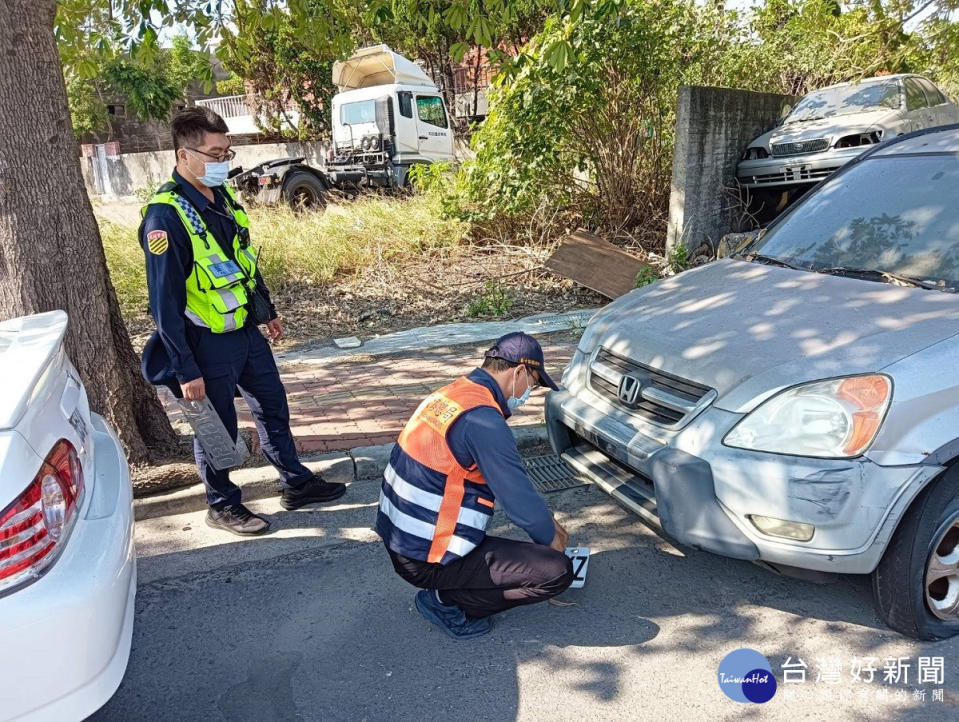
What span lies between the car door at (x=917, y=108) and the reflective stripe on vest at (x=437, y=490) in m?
8.77

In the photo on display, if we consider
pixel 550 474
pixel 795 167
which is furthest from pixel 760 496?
pixel 795 167

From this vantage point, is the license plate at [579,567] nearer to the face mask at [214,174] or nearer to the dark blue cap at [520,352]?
the dark blue cap at [520,352]

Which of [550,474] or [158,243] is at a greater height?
[158,243]

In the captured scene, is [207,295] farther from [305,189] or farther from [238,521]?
[305,189]

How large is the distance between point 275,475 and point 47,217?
5.82ft

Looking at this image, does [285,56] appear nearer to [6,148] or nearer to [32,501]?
[6,148]

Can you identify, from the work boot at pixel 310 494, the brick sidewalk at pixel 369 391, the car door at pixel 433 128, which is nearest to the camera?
the work boot at pixel 310 494

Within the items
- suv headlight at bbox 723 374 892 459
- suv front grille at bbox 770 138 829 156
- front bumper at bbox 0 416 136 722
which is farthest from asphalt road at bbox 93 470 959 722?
suv front grille at bbox 770 138 829 156

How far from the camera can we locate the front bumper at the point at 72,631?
1.80m

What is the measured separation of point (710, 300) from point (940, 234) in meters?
0.99

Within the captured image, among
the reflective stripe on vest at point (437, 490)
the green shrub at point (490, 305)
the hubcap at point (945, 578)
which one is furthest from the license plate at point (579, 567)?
the green shrub at point (490, 305)

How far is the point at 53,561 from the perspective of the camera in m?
1.97

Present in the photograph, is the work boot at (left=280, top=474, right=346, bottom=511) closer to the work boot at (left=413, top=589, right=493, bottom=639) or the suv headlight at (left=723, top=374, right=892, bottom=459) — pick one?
the work boot at (left=413, top=589, right=493, bottom=639)

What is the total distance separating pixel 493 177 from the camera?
28.3 feet
